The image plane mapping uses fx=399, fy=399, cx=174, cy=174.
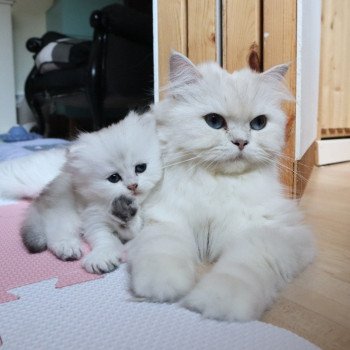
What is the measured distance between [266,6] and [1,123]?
3.74 meters

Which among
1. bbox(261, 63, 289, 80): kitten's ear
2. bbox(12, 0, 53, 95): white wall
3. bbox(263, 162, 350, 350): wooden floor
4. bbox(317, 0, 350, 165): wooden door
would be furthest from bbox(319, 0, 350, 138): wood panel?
bbox(12, 0, 53, 95): white wall

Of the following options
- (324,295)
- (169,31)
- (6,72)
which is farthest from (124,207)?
(6,72)

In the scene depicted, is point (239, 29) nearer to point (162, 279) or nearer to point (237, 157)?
point (237, 157)

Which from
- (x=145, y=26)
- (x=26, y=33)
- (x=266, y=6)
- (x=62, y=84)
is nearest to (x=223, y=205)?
(x=266, y=6)

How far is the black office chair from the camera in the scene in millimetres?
2770

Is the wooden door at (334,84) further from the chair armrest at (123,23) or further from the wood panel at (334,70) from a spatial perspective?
the chair armrest at (123,23)

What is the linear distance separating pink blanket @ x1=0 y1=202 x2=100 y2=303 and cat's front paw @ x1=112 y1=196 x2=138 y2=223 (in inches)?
5.9

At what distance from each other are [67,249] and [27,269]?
10 cm

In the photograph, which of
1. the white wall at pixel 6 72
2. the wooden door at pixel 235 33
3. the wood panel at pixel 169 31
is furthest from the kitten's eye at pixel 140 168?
the white wall at pixel 6 72

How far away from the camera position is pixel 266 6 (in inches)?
57.6

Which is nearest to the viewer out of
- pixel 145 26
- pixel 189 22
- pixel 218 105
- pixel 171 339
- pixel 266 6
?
pixel 171 339

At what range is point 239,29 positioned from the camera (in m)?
1.54

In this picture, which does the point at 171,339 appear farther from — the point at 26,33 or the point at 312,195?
the point at 26,33

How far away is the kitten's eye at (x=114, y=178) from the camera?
96 centimetres
